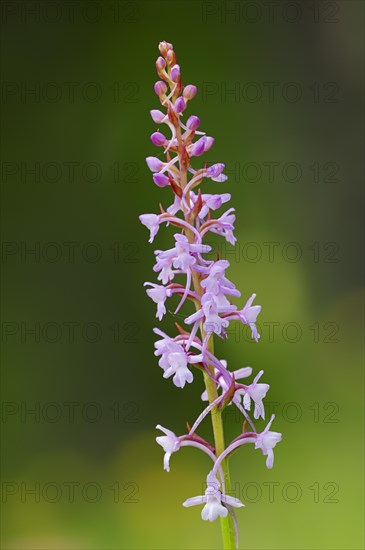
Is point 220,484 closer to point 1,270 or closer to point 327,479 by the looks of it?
point 327,479

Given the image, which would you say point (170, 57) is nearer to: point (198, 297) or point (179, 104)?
point (179, 104)

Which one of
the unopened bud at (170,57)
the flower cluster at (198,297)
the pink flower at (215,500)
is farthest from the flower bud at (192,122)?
the pink flower at (215,500)

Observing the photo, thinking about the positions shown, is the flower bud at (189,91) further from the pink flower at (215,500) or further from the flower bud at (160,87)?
the pink flower at (215,500)

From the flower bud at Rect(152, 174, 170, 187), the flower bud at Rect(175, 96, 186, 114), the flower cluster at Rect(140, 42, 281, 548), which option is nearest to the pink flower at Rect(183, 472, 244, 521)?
the flower cluster at Rect(140, 42, 281, 548)

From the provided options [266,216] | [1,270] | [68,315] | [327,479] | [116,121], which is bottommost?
[327,479]

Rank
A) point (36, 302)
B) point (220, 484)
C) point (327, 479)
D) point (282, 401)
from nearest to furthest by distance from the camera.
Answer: point (220, 484), point (327, 479), point (282, 401), point (36, 302)

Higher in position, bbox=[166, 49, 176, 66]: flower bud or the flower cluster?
bbox=[166, 49, 176, 66]: flower bud

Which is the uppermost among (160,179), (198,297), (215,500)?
(160,179)

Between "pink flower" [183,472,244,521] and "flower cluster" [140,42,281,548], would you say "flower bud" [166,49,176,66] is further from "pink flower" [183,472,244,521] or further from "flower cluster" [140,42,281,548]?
"pink flower" [183,472,244,521]

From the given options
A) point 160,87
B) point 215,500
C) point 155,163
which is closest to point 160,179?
point 155,163

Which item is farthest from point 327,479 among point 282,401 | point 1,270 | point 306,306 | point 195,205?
point 195,205

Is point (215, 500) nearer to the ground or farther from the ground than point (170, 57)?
nearer to the ground
